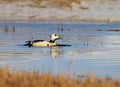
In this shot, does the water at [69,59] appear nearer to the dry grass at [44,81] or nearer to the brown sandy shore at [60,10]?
the dry grass at [44,81]

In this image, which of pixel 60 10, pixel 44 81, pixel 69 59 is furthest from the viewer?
pixel 60 10

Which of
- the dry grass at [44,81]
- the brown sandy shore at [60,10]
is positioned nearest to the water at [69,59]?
the dry grass at [44,81]

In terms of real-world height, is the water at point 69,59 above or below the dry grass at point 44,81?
below

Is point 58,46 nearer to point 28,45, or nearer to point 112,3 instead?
point 28,45

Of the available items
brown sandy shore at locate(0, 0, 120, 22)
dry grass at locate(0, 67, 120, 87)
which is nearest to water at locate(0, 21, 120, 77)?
dry grass at locate(0, 67, 120, 87)

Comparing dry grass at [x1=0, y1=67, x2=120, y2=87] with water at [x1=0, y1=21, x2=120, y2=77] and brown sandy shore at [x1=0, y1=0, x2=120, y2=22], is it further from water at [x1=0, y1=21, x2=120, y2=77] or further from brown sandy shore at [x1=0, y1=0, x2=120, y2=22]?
brown sandy shore at [x1=0, y1=0, x2=120, y2=22]

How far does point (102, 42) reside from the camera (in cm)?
3488

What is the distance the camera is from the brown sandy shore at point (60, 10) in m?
84.7

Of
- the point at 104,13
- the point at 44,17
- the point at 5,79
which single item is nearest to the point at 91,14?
the point at 104,13

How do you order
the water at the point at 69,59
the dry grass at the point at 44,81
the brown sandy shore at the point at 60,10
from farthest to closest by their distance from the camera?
the brown sandy shore at the point at 60,10 → the water at the point at 69,59 → the dry grass at the point at 44,81

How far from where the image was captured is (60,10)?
8638cm

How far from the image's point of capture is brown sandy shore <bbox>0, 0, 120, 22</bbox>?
8469 centimetres

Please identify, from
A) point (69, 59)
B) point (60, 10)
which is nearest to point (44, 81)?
point (69, 59)

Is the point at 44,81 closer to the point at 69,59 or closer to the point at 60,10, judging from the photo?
the point at 69,59
